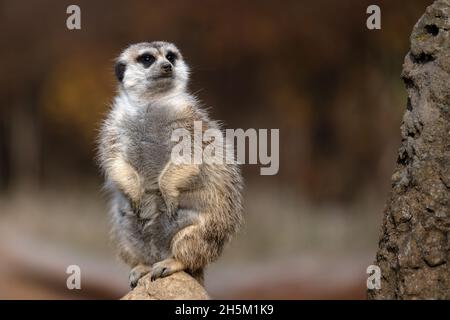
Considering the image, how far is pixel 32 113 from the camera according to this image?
929 centimetres

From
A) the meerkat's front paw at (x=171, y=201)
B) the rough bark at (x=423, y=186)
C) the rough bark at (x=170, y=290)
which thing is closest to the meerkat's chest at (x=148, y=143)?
the meerkat's front paw at (x=171, y=201)

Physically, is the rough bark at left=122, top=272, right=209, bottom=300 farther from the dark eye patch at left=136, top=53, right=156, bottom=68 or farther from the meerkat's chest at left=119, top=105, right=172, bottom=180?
the dark eye patch at left=136, top=53, right=156, bottom=68

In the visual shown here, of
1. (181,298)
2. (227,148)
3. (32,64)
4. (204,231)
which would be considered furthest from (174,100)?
(32,64)

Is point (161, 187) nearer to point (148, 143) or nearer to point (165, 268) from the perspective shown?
point (148, 143)

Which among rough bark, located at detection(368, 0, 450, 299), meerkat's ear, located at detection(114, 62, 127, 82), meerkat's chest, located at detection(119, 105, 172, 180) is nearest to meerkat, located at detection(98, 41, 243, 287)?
meerkat's chest, located at detection(119, 105, 172, 180)

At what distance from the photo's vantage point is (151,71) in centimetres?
427

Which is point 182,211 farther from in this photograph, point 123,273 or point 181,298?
point 123,273

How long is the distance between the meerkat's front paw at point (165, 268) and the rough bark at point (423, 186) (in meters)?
0.83

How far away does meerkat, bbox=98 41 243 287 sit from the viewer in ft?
13.0

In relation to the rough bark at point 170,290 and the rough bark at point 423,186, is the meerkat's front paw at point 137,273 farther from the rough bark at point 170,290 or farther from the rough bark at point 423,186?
the rough bark at point 423,186

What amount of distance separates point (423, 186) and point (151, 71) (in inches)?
59.0

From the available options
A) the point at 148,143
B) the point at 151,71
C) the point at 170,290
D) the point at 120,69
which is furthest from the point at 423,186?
the point at 120,69

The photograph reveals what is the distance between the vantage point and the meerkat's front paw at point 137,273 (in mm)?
4000

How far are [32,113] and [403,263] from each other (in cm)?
654
